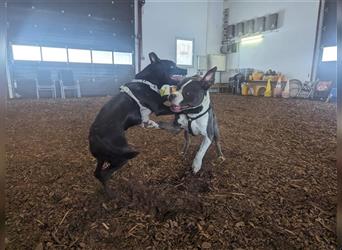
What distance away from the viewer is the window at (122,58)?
8.71 meters

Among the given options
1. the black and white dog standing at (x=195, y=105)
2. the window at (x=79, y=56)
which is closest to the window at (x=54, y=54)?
the window at (x=79, y=56)

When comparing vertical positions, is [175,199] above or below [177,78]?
below

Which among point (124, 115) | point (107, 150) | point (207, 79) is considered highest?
point (207, 79)

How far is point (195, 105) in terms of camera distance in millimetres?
1253

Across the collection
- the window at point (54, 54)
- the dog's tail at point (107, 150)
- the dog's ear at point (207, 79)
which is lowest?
the dog's tail at point (107, 150)

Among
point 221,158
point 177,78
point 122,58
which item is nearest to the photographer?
point 177,78

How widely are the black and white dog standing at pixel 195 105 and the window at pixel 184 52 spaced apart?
29.3 ft

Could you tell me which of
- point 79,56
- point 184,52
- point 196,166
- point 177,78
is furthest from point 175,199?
point 184,52

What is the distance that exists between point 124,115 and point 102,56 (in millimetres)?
8207

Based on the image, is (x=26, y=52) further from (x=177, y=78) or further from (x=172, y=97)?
(x=172, y=97)

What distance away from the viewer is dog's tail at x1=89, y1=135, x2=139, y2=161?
1.05m

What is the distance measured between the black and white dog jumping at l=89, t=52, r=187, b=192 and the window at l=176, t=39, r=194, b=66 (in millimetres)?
9017

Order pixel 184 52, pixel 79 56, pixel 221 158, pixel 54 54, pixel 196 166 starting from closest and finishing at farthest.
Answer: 1. pixel 196 166
2. pixel 221 158
3. pixel 54 54
4. pixel 79 56
5. pixel 184 52

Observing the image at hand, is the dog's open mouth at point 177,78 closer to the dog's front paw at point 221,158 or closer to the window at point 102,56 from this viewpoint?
the dog's front paw at point 221,158
